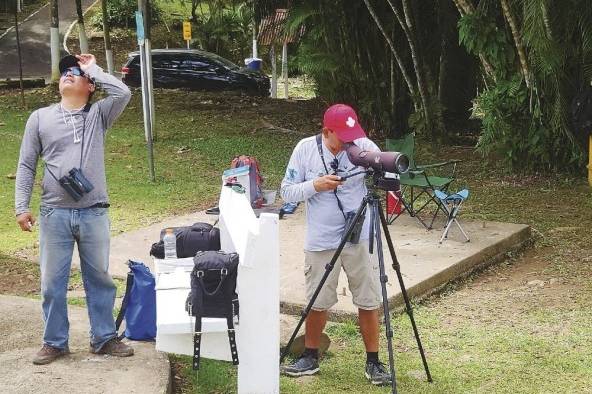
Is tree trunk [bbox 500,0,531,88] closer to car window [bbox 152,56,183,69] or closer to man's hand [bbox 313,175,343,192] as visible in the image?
man's hand [bbox 313,175,343,192]

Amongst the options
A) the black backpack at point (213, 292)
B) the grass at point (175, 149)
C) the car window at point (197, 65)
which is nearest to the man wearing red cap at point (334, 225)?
the black backpack at point (213, 292)

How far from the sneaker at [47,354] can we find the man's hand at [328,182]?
5.74ft

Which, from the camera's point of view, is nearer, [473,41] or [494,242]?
[494,242]

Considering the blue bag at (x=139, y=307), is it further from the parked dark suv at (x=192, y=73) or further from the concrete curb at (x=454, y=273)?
the parked dark suv at (x=192, y=73)

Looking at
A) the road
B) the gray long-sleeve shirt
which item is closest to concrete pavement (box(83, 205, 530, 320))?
the gray long-sleeve shirt

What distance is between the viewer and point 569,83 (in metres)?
12.1

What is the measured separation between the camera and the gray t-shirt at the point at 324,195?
17.8 feet

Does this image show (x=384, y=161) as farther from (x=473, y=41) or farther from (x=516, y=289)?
(x=473, y=41)

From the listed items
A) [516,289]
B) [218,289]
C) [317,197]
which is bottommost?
[516,289]

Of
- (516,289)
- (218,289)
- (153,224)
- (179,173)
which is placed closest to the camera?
(218,289)

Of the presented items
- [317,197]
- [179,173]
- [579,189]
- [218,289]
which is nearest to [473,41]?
[579,189]

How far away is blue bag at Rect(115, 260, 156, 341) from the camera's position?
574 cm

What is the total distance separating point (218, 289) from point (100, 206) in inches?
34.8

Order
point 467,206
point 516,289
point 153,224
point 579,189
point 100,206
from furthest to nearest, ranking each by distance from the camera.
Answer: point 579,189 → point 467,206 → point 153,224 → point 516,289 → point 100,206
